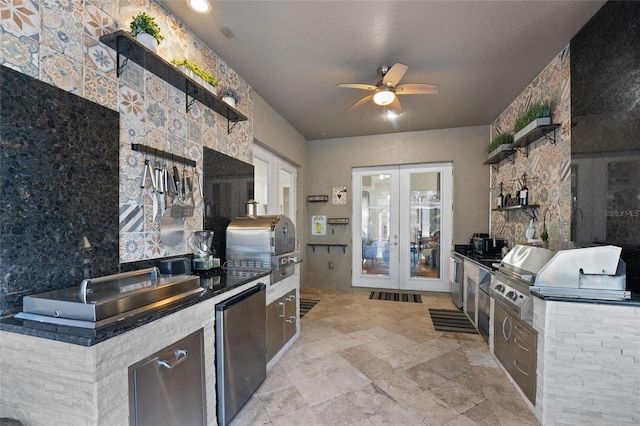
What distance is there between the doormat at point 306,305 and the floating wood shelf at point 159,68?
2801 millimetres

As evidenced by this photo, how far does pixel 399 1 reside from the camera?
1.99 m

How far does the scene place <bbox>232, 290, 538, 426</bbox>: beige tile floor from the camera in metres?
1.91

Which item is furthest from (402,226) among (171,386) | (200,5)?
(171,386)

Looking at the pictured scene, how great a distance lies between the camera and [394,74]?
2562 millimetres

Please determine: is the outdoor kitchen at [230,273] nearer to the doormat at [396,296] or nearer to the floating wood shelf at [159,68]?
the floating wood shelf at [159,68]

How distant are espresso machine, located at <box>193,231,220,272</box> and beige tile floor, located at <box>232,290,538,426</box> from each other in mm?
1060

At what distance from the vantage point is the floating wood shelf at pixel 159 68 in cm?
166

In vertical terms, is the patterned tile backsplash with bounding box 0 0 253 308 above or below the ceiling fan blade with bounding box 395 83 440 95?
below

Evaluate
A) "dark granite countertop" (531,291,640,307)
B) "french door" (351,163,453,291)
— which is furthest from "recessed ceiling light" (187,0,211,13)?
"french door" (351,163,453,291)

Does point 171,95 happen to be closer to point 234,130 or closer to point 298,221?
point 234,130

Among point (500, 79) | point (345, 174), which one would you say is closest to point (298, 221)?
point (345, 174)

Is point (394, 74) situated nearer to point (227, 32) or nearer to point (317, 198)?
point (227, 32)

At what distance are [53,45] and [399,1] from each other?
6.92 feet

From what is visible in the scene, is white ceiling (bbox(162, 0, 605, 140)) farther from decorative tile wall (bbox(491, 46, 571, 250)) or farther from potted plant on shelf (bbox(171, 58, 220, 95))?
potted plant on shelf (bbox(171, 58, 220, 95))
